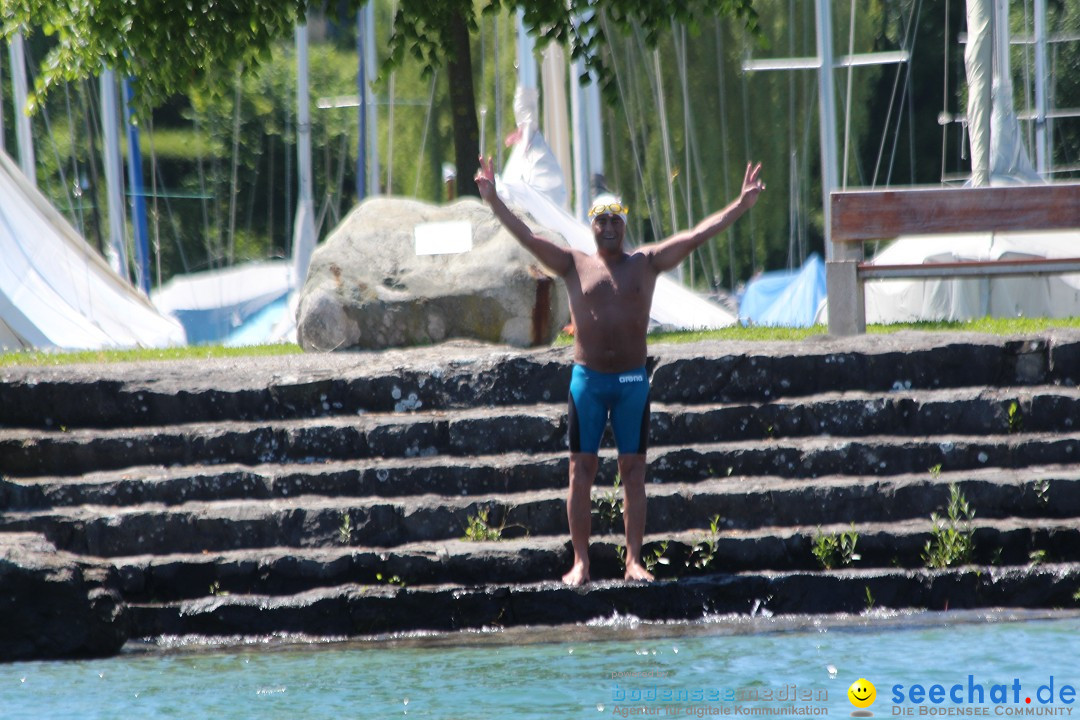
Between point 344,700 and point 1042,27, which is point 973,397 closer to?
point 344,700

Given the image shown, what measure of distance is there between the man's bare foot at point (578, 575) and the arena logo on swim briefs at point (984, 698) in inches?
74.3

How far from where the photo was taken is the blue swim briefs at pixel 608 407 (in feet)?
23.2

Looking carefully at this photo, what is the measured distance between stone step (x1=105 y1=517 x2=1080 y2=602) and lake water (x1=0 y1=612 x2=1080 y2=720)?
0.47m

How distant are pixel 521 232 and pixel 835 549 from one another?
7.33 feet

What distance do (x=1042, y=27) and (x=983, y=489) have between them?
19.5m

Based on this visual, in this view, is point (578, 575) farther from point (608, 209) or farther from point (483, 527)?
point (608, 209)

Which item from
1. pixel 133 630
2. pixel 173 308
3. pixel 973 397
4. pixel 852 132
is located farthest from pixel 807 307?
pixel 133 630

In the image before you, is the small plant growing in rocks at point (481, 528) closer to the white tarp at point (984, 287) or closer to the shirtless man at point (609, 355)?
the shirtless man at point (609, 355)

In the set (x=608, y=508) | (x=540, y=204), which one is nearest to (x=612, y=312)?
(x=608, y=508)

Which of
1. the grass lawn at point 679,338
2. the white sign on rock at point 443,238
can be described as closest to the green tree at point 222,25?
the white sign on rock at point 443,238

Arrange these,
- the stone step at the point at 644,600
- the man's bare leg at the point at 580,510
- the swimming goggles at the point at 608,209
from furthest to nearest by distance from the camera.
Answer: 1. the swimming goggles at the point at 608,209
2. the man's bare leg at the point at 580,510
3. the stone step at the point at 644,600

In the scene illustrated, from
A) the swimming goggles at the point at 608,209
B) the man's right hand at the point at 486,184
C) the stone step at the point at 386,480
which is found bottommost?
the stone step at the point at 386,480

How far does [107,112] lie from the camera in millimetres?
20516

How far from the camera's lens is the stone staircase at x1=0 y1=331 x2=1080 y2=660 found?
6.95 metres
